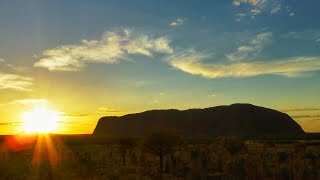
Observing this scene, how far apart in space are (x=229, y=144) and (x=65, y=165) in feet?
78.1

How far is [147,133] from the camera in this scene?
167 ft

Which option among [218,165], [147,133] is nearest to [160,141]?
[147,133]

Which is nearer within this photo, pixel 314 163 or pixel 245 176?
pixel 245 176

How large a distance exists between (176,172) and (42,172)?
12.3 meters

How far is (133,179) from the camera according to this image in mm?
32125

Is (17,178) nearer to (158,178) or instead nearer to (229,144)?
(158,178)

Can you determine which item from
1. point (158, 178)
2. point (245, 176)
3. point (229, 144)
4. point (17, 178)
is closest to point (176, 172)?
point (158, 178)

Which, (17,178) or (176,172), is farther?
(176,172)

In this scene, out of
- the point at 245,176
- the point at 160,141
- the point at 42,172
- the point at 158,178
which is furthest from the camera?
the point at 160,141

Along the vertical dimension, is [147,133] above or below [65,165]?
above

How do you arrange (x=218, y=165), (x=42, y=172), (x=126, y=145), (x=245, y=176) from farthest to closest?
(x=126, y=145) → (x=218, y=165) → (x=42, y=172) → (x=245, y=176)

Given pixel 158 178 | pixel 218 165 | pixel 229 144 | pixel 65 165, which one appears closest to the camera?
pixel 158 178

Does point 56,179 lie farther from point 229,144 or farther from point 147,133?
point 229,144

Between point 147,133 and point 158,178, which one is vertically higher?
point 147,133
